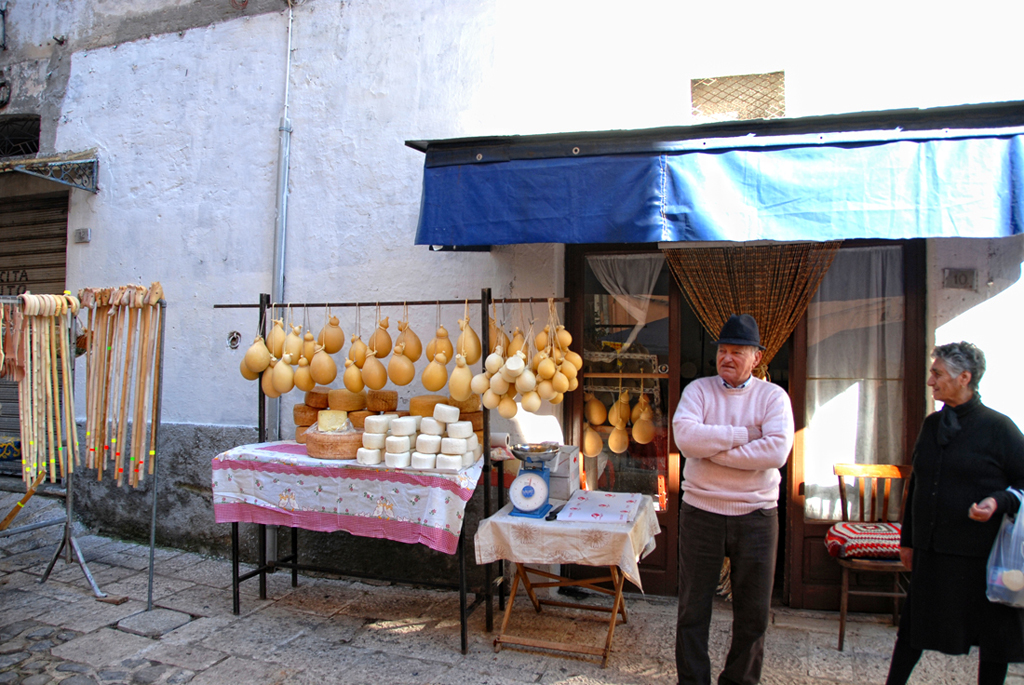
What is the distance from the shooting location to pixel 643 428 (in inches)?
180

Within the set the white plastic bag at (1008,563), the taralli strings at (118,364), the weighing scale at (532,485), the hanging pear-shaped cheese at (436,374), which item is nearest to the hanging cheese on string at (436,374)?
the hanging pear-shaped cheese at (436,374)

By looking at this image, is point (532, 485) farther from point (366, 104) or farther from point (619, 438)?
point (366, 104)

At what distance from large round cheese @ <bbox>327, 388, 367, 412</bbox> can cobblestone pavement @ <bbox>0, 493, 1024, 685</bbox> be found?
137cm

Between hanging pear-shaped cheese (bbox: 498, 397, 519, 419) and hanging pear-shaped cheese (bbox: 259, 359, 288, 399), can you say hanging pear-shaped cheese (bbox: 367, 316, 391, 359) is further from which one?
hanging pear-shaped cheese (bbox: 498, 397, 519, 419)

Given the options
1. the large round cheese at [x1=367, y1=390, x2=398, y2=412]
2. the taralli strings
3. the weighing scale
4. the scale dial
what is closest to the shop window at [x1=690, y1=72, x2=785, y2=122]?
the weighing scale

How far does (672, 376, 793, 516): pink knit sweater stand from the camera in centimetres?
298

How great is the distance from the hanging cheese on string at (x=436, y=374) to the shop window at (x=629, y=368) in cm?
120

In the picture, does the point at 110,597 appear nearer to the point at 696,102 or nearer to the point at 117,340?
the point at 117,340

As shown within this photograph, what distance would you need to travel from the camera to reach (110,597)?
4.45 metres

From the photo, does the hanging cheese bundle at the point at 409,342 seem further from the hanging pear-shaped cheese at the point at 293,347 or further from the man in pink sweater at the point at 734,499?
the man in pink sweater at the point at 734,499

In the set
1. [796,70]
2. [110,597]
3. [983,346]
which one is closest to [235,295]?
[110,597]

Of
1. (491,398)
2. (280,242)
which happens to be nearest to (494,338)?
(491,398)

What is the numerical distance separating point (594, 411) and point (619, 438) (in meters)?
0.26

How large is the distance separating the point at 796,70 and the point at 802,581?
337 cm
